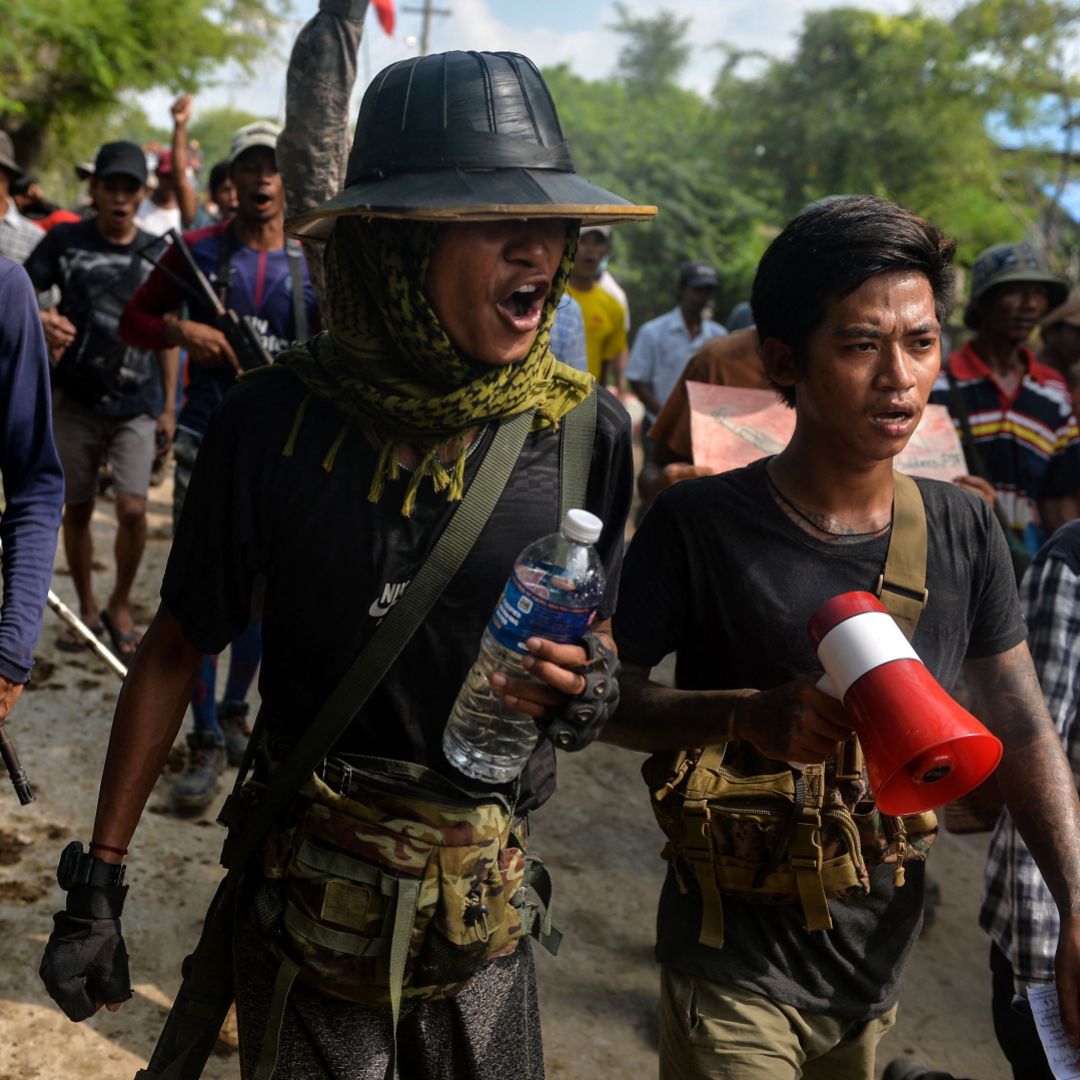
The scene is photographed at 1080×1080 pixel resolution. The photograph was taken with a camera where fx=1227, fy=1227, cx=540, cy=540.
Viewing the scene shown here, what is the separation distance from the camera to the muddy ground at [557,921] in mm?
3557

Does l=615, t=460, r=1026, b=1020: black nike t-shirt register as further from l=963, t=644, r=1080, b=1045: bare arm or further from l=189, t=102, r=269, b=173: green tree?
l=189, t=102, r=269, b=173: green tree

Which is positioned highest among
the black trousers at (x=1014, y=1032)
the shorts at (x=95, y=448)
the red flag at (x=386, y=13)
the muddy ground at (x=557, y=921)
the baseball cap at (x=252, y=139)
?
the red flag at (x=386, y=13)

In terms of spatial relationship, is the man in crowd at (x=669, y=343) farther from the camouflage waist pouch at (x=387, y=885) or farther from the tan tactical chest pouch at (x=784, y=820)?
the camouflage waist pouch at (x=387, y=885)

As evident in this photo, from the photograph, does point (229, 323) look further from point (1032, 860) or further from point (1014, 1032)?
point (1014, 1032)

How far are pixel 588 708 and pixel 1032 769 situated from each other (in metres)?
1.01

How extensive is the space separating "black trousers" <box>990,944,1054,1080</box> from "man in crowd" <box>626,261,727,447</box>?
21.5ft

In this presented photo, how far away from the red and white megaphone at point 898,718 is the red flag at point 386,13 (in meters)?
4.04

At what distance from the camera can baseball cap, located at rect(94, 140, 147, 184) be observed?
6276mm

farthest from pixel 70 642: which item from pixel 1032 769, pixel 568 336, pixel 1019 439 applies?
pixel 1032 769

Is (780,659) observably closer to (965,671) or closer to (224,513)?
(965,671)

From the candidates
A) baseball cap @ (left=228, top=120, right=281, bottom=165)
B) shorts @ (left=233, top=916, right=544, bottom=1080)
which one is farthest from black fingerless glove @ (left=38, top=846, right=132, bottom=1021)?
baseball cap @ (left=228, top=120, right=281, bottom=165)

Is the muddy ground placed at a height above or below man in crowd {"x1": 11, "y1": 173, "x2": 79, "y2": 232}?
below

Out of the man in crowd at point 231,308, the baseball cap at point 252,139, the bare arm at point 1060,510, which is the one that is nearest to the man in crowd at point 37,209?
the baseball cap at point 252,139

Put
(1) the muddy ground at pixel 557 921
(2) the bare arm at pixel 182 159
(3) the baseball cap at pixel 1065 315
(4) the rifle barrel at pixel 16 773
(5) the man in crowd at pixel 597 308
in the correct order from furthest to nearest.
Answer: (5) the man in crowd at pixel 597 308 < (2) the bare arm at pixel 182 159 < (3) the baseball cap at pixel 1065 315 < (1) the muddy ground at pixel 557 921 < (4) the rifle barrel at pixel 16 773
